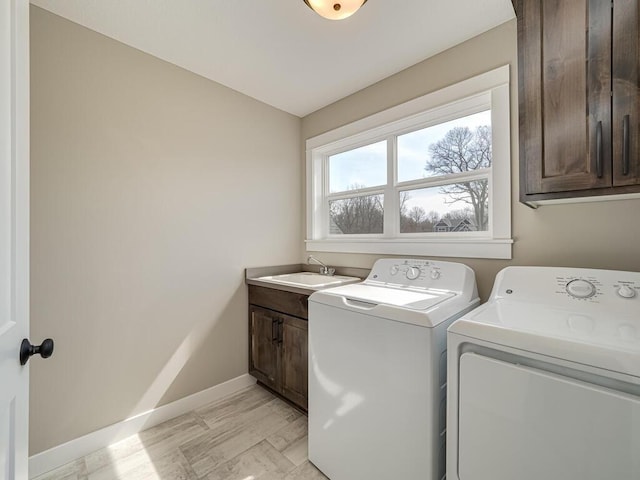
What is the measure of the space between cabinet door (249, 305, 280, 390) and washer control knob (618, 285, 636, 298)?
6.03 ft

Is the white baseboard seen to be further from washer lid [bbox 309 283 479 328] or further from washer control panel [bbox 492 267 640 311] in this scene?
washer control panel [bbox 492 267 640 311]

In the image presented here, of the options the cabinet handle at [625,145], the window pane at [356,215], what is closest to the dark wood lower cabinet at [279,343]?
the window pane at [356,215]

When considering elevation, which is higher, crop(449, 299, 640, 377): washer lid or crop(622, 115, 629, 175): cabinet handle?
crop(622, 115, 629, 175): cabinet handle

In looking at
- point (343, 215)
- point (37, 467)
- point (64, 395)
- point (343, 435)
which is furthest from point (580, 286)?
point (37, 467)

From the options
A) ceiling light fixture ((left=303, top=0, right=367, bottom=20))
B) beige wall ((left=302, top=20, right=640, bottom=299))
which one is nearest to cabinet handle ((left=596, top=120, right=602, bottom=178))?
beige wall ((left=302, top=20, right=640, bottom=299))

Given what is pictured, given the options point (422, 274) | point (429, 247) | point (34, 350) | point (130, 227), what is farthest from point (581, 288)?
point (130, 227)

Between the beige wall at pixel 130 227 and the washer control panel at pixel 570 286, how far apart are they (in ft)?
6.03

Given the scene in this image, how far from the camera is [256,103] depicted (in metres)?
2.47

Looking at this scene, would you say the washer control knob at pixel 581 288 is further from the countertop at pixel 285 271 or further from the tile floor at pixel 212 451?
the tile floor at pixel 212 451

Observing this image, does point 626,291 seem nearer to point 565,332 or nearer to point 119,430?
point 565,332

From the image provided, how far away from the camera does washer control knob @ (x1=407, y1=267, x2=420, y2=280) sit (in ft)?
5.67

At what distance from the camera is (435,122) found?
198 centimetres

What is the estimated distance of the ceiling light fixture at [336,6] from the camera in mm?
1231

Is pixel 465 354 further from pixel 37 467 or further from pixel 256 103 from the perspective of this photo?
pixel 256 103
